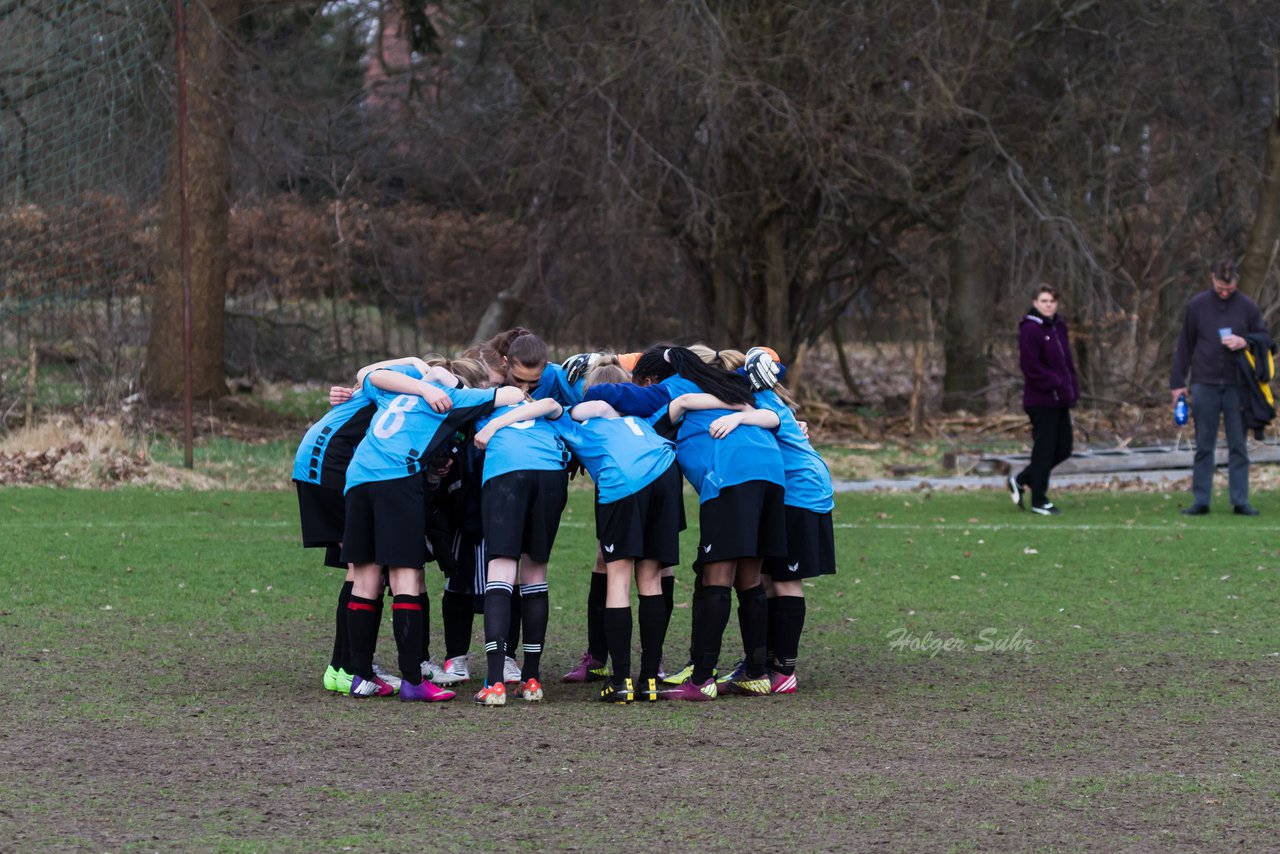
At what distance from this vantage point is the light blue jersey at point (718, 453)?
21.6 ft

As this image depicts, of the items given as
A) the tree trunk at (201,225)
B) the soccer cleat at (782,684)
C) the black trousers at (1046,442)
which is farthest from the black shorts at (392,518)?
the tree trunk at (201,225)

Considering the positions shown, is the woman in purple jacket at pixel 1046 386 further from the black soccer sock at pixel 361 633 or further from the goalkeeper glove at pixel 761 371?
the black soccer sock at pixel 361 633

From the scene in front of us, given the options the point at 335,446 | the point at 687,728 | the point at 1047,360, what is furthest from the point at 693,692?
the point at 1047,360

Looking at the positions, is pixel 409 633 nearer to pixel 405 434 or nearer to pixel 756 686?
pixel 405 434

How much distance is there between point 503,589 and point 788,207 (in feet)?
43.9

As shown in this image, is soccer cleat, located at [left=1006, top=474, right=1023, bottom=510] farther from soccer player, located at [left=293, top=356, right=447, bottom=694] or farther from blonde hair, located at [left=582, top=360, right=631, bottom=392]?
soccer player, located at [left=293, top=356, right=447, bottom=694]

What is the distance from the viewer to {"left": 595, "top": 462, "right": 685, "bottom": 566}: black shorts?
21.2ft

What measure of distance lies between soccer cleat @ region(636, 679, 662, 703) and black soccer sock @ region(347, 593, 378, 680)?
3.61 feet

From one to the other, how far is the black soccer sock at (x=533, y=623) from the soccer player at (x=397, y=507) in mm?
344

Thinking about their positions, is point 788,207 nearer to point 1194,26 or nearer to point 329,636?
point 1194,26

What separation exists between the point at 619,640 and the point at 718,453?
2.81ft

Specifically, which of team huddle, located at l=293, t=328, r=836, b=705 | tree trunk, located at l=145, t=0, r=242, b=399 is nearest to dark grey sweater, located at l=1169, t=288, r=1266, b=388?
team huddle, located at l=293, t=328, r=836, b=705

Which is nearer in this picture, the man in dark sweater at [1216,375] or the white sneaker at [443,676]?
the white sneaker at [443,676]

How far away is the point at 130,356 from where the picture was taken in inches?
708
